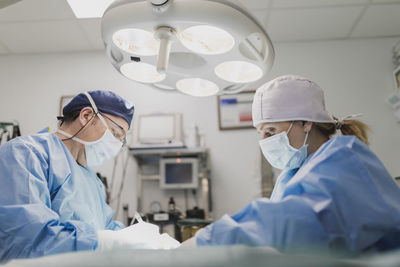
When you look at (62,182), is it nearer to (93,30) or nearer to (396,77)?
(93,30)

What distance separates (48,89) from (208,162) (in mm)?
1590

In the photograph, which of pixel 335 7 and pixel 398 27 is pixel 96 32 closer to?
pixel 335 7

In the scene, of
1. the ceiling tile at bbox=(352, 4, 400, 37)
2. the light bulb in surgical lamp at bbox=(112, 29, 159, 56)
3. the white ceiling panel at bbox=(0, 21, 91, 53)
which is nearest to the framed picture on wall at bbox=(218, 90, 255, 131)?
the ceiling tile at bbox=(352, 4, 400, 37)

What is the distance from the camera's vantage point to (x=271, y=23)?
2.71 meters

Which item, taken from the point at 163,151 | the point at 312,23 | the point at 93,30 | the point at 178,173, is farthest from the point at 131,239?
the point at 312,23

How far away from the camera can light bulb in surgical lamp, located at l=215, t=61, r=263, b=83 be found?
3.40 ft

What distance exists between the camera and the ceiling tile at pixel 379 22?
2.58m

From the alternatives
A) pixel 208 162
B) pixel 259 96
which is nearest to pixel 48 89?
pixel 208 162

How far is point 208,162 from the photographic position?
2727 mm

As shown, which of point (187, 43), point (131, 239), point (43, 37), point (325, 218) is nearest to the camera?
point (325, 218)

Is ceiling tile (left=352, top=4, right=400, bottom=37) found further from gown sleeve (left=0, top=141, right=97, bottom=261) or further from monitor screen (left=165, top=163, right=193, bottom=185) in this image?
gown sleeve (left=0, top=141, right=97, bottom=261)

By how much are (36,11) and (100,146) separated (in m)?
1.67

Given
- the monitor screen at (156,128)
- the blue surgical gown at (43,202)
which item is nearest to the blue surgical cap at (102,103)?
the blue surgical gown at (43,202)

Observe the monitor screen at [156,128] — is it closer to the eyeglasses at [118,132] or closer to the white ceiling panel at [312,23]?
the eyeglasses at [118,132]
